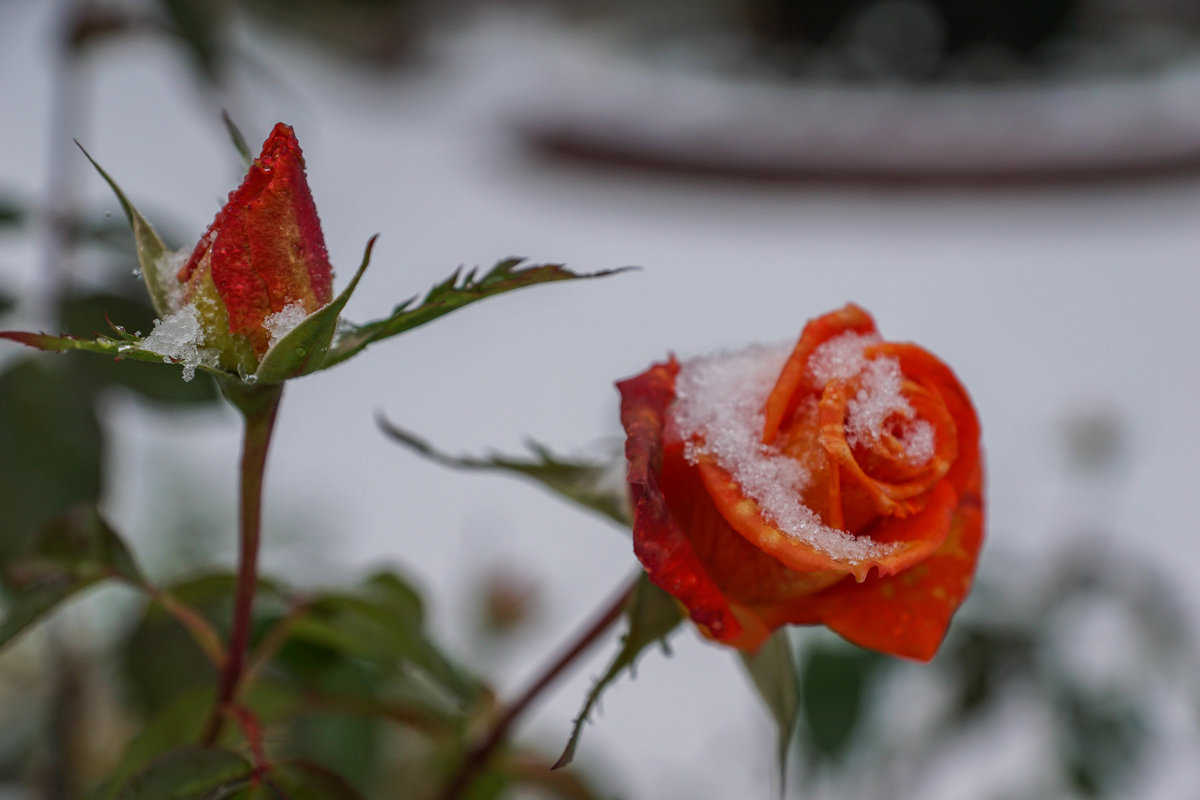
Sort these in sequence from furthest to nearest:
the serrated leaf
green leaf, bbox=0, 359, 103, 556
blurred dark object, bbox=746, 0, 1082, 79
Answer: blurred dark object, bbox=746, 0, 1082, 79, green leaf, bbox=0, 359, 103, 556, the serrated leaf

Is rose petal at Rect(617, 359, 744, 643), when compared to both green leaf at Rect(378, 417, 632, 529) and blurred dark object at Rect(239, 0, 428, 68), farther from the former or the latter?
blurred dark object at Rect(239, 0, 428, 68)

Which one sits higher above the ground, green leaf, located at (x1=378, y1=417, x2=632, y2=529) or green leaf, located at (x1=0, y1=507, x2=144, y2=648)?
green leaf, located at (x1=378, y1=417, x2=632, y2=529)

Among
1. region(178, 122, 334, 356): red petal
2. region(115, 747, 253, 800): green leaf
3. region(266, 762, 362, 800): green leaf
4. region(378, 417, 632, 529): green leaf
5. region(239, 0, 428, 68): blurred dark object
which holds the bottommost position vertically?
region(266, 762, 362, 800): green leaf

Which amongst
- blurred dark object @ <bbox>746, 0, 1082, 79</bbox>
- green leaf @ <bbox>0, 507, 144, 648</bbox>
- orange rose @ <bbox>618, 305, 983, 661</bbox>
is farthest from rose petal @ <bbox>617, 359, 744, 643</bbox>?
blurred dark object @ <bbox>746, 0, 1082, 79</bbox>

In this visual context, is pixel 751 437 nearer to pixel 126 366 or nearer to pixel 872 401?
pixel 872 401

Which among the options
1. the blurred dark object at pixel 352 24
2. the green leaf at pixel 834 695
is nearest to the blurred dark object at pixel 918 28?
the blurred dark object at pixel 352 24

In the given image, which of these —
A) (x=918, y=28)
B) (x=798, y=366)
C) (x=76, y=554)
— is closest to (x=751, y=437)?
(x=798, y=366)

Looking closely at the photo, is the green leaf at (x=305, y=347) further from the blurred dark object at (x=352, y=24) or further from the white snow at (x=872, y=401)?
the blurred dark object at (x=352, y=24)
